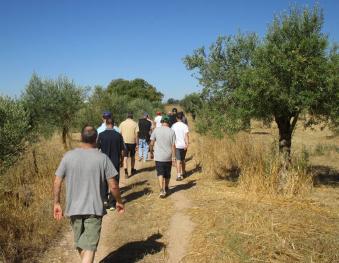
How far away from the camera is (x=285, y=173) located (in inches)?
394

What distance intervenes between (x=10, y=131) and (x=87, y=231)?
7249 mm

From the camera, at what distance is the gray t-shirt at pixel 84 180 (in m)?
5.13

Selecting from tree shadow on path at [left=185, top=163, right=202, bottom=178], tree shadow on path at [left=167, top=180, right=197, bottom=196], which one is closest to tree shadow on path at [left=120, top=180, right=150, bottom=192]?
tree shadow on path at [left=167, top=180, right=197, bottom=196]

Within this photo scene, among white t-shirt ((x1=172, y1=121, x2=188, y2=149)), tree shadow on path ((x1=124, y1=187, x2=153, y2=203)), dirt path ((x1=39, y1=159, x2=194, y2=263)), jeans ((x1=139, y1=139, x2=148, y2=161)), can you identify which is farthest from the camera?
jeans ((x1=139, y1=139, x2=148, y2=161))

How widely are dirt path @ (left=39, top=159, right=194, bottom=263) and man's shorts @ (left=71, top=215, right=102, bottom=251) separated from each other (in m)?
1.33

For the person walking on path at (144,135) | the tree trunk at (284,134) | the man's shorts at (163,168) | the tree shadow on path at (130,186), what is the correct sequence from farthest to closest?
the person walking on path at (144,135) < the tree shadow on path at (130,186) < the tree trunk at (284,134) < the man's shorts at (163,168)

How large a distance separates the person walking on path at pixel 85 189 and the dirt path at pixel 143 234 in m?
1.36

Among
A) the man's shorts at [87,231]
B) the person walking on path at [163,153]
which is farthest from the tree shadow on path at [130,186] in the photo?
the man's shorts at [87,231]

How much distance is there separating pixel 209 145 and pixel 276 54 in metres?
6.84

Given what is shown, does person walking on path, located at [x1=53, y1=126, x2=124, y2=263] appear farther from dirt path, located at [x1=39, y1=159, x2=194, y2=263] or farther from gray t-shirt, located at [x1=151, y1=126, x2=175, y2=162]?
gray t-shirt, located at [x1=151, y1=126, x2=175, y2=162]

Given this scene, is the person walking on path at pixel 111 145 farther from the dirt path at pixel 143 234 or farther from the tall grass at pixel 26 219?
the tall grass at pixel 26 219

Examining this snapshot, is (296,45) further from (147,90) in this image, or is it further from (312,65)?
(147,90)

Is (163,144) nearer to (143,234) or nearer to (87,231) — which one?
(143,234)

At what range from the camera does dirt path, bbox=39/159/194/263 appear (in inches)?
257
